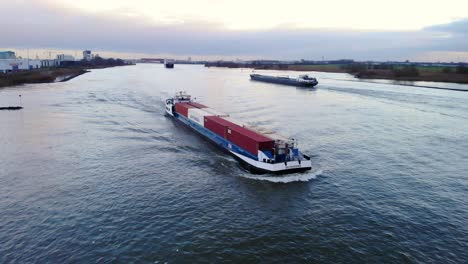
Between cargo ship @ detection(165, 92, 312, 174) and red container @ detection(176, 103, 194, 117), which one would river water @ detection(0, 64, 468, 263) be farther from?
red container @ detection(176, 103, 194, 117)

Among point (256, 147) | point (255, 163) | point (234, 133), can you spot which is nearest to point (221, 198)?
point (255, 163)

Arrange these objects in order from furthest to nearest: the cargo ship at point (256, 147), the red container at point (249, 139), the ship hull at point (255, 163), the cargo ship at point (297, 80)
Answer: the cargo ship at point (297, 80), the red container at point (249, 139), the cargo ship at point (256, 147), the ship hull at point (255, 163)

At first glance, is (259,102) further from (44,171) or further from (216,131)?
(44,171)

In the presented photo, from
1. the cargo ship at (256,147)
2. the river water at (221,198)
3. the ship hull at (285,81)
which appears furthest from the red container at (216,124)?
the ship hull at (285,81)

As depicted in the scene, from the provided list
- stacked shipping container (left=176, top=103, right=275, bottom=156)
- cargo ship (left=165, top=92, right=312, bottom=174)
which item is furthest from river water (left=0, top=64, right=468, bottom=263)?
stacked shipping container (left=176, top=103, right=275, bottom=156)

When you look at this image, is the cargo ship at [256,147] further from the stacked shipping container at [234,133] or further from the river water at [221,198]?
the river water at [221,198]

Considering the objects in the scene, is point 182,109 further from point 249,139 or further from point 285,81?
point 285,81
